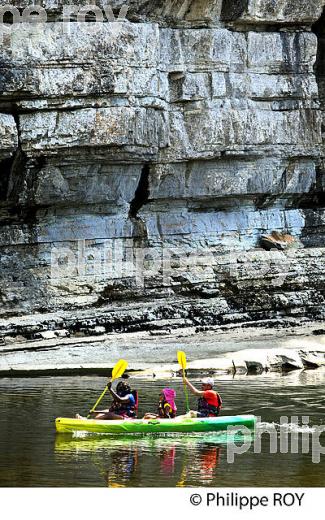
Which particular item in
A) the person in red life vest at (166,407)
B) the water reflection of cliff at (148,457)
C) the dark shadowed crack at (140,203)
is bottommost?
the water reflection of cliff at (148,457)

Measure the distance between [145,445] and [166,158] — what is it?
51.2 feet

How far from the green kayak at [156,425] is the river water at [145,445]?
177 millimetres

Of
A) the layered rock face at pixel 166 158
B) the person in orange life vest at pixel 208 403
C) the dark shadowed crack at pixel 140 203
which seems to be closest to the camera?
the person in orange life vest at pixel 208 403

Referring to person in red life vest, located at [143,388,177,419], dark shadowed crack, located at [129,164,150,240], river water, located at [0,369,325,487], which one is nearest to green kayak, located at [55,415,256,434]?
river water, located at [0,369,325,487]

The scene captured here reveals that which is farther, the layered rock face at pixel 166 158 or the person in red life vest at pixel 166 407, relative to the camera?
the layered rock face at pixel 166 158

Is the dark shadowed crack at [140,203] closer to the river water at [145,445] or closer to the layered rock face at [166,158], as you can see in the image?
the layered rock face at [166,158]

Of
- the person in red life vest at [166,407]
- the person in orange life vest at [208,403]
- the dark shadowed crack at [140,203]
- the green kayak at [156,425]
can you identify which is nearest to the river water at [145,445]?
the green kayak at [156,425]

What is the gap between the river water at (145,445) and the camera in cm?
2700

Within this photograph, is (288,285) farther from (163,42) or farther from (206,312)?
(163,42)

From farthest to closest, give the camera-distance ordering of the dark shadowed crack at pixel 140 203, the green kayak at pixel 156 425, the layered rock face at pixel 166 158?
1. the dark shadowed crack at pixel 140 203
2. the layered rock face at pixel 166 158
3. the green kayak at pixel 156 425

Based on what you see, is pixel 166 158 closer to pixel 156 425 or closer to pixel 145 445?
pixel 156 425

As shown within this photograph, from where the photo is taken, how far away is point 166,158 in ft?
147

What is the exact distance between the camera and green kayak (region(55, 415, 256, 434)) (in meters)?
31.3

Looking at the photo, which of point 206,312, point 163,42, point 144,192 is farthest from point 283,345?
A: point 163,42
